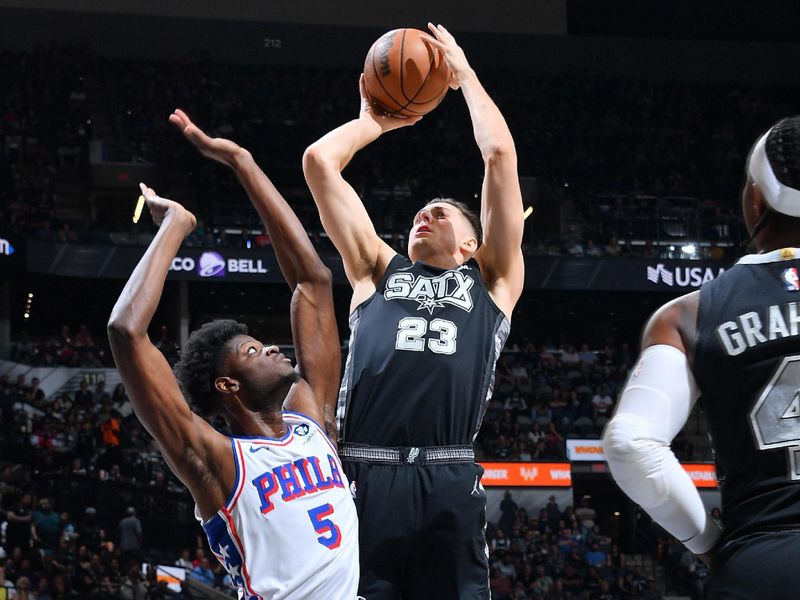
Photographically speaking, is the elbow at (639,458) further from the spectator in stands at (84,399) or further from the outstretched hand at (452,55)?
the spectator in stands at (84,399)

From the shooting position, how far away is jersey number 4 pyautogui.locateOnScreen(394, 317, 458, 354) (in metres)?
3.94

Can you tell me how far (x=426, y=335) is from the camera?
396cm

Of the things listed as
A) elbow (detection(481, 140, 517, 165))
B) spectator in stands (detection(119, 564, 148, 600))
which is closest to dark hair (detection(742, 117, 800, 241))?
elbow (detection(481, 140, 517, 165))

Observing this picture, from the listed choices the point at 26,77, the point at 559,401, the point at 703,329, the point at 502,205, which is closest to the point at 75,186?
the point at 26,77

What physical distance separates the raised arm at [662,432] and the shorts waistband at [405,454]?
1594 millimetres

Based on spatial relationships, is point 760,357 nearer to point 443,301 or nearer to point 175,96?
point 443,301

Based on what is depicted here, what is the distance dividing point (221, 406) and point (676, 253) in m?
20.1

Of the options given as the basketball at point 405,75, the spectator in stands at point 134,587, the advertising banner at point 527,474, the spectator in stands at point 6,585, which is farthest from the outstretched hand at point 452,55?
the advertising banner at point 527,474

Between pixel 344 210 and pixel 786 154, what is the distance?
2.15m

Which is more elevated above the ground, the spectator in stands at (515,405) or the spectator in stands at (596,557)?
the spectator in stands at (515,405)

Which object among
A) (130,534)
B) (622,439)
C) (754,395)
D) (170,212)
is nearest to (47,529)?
(130,534)

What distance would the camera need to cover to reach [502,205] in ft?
13.6

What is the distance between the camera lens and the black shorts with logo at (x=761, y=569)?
211 centimetres

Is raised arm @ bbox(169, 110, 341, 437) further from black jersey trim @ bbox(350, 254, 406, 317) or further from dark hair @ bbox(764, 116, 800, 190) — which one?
dark hair @ bbox(764, 116, 800, 190)
